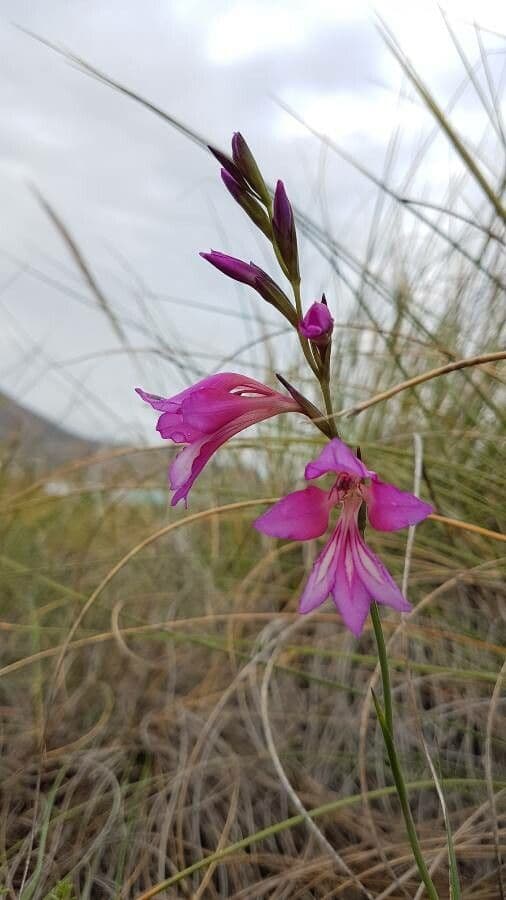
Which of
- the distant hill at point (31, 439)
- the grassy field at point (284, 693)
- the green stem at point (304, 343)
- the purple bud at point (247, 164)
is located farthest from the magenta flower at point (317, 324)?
the distant hill at point (31, 439)

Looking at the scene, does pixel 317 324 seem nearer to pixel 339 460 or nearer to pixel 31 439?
pixel 339 460

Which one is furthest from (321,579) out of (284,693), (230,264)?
(284,693)

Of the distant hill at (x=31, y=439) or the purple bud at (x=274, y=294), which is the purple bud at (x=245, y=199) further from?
the distant hill at (x=31, y=439)

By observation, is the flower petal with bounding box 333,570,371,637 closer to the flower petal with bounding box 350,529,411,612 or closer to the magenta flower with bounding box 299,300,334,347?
the flower petal with bounding box 350,529,411,612

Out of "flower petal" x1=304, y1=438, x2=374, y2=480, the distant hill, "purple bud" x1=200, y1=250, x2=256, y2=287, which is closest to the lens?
"flower petal" x1=304, y1=438, x2=374, y2=480

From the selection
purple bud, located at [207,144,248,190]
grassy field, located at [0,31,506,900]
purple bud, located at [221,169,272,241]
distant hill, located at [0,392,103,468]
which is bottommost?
grassy field, located at [0,31,506,900]

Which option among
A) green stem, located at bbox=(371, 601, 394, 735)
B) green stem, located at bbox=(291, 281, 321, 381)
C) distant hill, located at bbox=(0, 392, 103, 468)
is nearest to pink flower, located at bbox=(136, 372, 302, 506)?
green stem, located at bbox=(291, 281, 321, 381)
